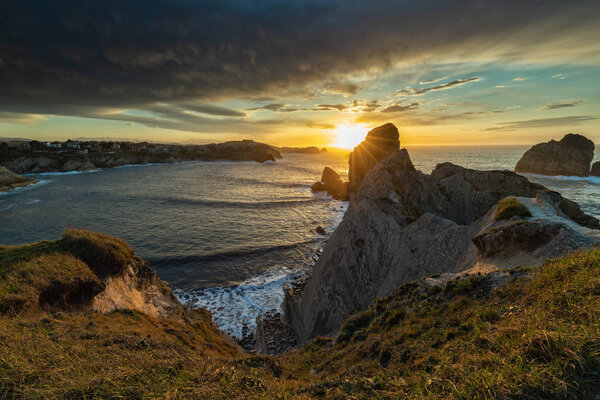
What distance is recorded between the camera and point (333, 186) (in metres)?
81.7

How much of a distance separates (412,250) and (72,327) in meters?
18.1

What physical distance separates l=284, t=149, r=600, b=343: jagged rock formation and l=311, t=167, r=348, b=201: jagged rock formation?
47.6 metres

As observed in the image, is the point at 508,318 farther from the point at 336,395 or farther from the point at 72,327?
the point at 72,327

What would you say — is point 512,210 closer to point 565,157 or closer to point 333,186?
point 333,186

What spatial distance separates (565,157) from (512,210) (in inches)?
5206

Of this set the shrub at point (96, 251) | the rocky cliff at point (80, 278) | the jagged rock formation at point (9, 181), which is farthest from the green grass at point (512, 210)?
the jagged rock formation at point (9, 181)

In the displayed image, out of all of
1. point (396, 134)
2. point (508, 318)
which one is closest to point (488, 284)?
point (508, 318)

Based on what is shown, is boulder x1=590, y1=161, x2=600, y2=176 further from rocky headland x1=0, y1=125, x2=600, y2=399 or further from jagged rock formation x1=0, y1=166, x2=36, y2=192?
jagged rock formation x1=0, y1=166, x2=36, y2=192

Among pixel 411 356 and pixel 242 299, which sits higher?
pixel 411 356

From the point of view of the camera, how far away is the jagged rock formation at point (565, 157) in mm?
96938

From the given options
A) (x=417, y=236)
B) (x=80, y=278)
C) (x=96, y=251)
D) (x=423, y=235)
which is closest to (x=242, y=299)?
(x=96, y=251)

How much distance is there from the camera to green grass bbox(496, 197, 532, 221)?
13134 mm

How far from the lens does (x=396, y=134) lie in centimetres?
5288

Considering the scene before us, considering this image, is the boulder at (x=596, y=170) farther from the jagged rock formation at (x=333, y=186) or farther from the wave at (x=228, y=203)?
the wave at (x=228, y=203)
